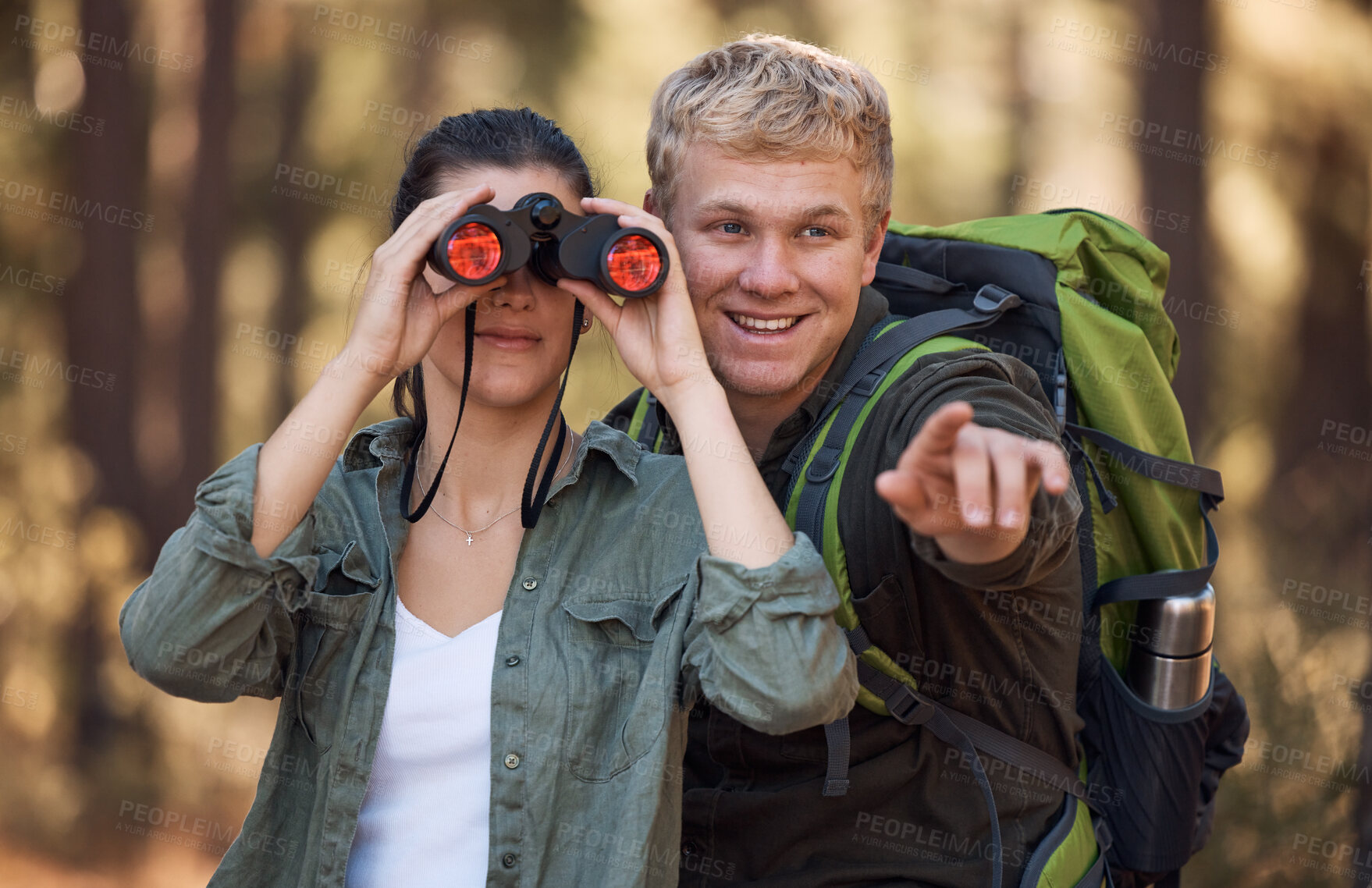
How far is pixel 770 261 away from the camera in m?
2.21

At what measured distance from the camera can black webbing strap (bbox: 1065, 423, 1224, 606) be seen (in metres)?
2.29

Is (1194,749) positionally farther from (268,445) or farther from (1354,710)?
(1354,710)

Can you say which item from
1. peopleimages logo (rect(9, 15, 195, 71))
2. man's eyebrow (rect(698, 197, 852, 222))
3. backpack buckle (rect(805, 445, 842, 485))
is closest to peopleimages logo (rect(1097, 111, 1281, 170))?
man's eyebrow (rect(698, 197, 852, 222))

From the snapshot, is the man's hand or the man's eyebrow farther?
the man's eyebrow

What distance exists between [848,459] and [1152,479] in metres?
0.73

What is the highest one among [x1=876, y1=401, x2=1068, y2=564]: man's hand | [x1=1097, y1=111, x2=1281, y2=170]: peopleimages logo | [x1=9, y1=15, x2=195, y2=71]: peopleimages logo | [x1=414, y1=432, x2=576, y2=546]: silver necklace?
[x1=9, y1=15, x2=195, y2=71]: peopleimages logo

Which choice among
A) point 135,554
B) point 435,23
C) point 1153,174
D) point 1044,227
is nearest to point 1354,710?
point 1153,174

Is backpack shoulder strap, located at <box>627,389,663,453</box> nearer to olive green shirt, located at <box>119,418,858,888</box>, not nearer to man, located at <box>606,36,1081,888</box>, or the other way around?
man, located at <box>606,36,1081,888</box>

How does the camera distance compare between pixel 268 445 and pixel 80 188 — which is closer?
pixel 268 445

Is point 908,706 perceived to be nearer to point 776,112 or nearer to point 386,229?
point 776,112

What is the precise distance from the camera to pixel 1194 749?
235 cm

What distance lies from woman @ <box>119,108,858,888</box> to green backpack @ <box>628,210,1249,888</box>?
0.43 m

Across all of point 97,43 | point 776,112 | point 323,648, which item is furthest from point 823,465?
point 97,43

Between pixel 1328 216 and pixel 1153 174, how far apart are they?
29.0 inches
